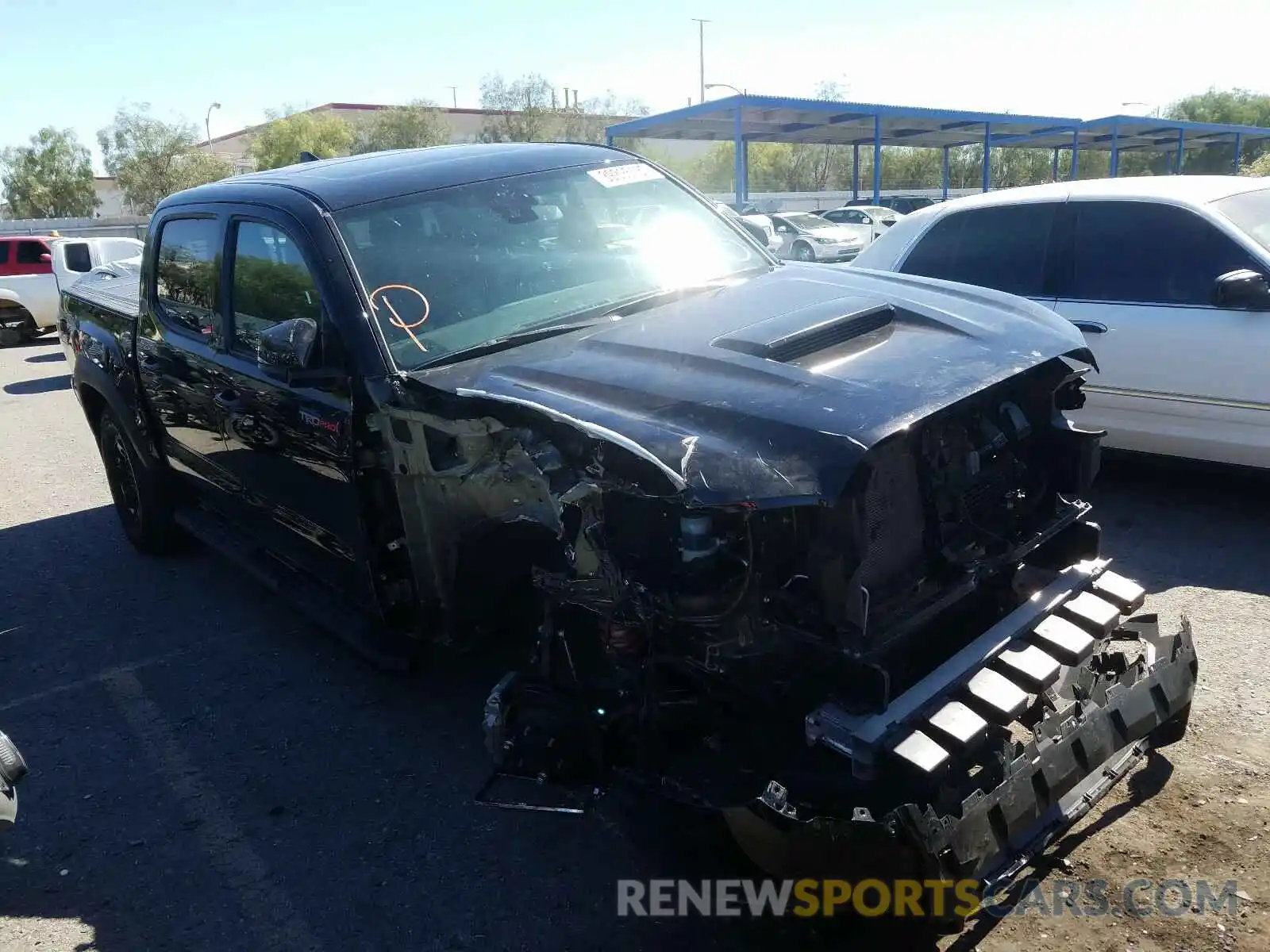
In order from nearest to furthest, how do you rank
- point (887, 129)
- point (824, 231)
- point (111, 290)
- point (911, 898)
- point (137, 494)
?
point (911, 898) < point (137, 494) < point (111, 290) < point (824, 231) < point (887, 129)

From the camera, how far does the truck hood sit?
2.31m

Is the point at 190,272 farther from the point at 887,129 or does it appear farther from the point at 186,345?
the point at 887,129

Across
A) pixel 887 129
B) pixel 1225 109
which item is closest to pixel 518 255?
pixel 887 129

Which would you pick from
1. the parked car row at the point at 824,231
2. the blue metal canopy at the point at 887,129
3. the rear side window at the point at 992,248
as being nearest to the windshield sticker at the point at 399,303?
the rear side window at the point at 992,248

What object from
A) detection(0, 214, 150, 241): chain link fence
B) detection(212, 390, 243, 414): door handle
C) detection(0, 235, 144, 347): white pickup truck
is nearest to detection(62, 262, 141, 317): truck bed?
detection(212, 390, 243, 414): door handle

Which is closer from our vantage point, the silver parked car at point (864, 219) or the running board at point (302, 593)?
the running board at point (302, 593)

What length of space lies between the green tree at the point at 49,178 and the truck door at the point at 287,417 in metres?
57.0

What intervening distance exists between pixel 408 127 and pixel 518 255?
52.3 metres

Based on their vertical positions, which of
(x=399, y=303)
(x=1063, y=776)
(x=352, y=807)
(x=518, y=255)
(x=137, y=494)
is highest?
(x=518, y=255)

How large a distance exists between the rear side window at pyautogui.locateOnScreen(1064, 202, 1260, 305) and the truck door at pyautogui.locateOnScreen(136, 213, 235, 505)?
180 inches

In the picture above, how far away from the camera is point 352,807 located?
3.39 meters

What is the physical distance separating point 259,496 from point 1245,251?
4928 millimetres

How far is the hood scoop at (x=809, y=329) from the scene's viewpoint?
9.20ft

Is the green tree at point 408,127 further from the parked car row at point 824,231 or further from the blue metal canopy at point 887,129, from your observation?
the parked car row at point 824,231
